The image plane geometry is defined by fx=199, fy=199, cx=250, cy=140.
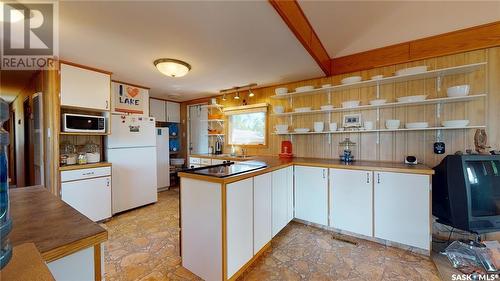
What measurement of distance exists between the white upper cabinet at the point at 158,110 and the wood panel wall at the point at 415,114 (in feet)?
11.0

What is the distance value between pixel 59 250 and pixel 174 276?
Result: 4.61 ft

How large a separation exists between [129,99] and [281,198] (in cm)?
323

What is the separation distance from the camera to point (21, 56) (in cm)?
243

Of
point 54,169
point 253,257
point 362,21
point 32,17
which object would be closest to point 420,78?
point 362,21

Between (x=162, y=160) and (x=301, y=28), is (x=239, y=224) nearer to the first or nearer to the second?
(x=301, y=28)

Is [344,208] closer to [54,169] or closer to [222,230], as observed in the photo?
[222,230]

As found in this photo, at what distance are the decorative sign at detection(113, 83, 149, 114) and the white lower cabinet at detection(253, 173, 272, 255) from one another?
9.67ft

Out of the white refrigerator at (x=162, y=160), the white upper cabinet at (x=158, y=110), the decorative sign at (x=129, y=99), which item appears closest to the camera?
the decorative sign at (x=129, y=99)

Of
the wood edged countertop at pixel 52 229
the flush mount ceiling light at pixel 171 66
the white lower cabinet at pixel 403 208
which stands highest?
the flush mount ceiling light at pixel 171 66

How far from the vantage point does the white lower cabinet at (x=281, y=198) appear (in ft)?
7.91

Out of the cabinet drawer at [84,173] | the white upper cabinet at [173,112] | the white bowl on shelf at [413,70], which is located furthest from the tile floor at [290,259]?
the white upper cabinet at [173,112]

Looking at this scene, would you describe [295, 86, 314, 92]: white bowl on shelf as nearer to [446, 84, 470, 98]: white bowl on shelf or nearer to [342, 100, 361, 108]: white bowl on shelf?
[342, 100, 361, 108]: white bowl on shelf

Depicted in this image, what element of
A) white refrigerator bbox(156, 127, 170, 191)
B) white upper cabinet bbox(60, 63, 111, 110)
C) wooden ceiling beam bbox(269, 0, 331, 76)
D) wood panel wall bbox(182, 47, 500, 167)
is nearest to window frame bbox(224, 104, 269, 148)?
wood panel wall bbox(182, 47, 500, 167)

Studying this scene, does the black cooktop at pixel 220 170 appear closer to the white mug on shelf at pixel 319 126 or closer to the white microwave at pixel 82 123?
the white mug on shelf at pixel 319 126
